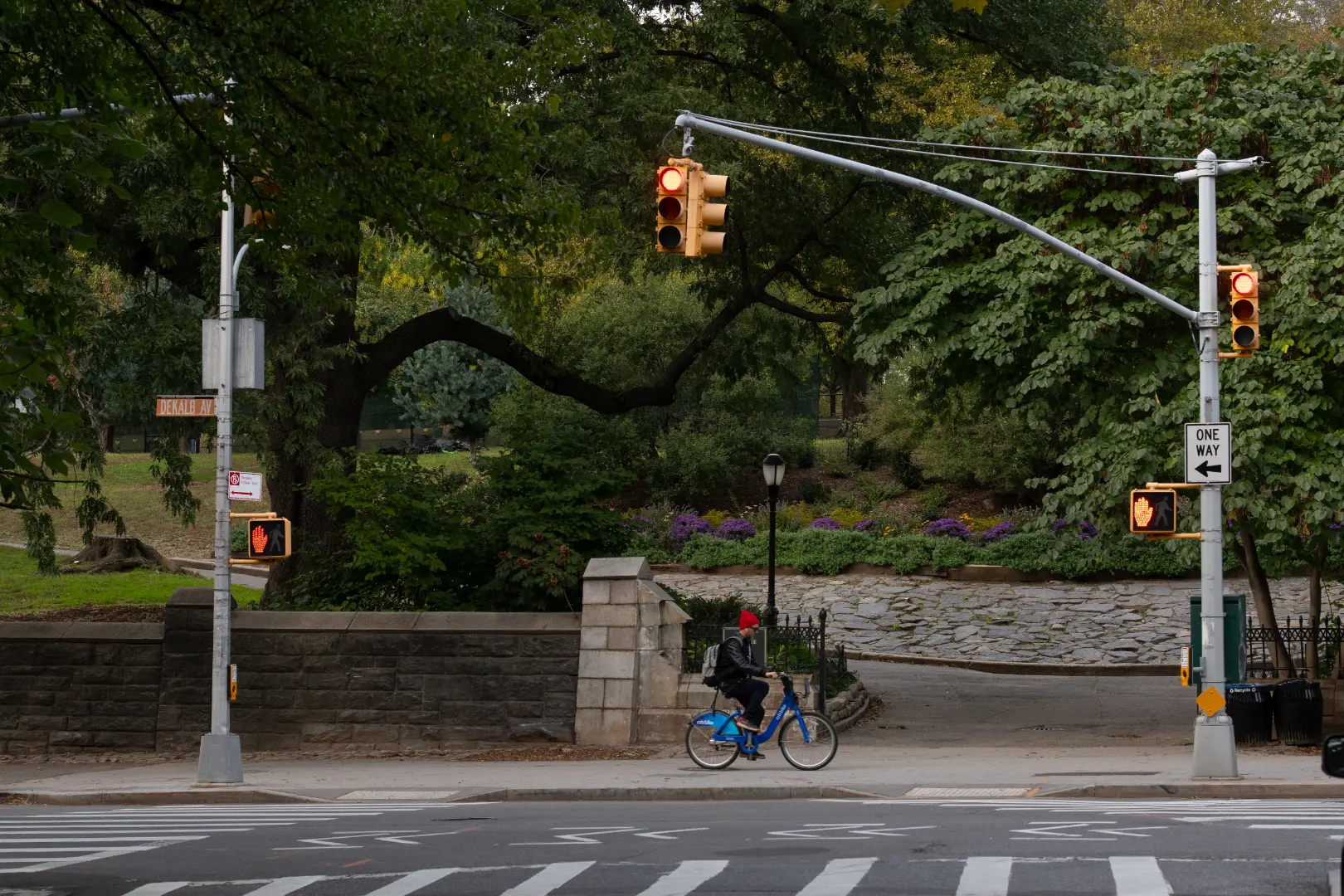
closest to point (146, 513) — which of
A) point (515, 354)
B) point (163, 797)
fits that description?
point (515, 354)

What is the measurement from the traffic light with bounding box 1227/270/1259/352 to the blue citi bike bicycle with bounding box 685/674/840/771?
593 cm

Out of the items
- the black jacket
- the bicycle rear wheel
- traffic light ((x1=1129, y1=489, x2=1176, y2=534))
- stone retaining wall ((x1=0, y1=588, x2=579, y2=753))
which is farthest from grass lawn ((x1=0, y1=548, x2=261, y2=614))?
traffic light ((x1=1129, y1=489, x2=1176, y2=534))

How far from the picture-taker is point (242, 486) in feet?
53.5

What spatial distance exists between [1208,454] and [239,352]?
10.3m

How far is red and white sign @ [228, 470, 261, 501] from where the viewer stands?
16219 millimetres

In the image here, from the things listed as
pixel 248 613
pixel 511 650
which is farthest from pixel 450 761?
pixel 248 613

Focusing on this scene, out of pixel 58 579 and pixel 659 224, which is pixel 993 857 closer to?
pixel 659 224

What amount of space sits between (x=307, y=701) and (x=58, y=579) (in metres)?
15.4

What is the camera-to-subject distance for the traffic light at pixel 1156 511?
1595 cm

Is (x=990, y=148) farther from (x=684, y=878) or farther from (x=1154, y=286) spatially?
(x=684, y=878)

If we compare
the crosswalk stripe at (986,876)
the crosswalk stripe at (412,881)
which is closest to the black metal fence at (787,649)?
the crosswalk stripe at (986,876)

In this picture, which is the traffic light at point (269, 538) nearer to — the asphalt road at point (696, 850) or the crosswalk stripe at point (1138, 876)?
the asphalt road at point (696, 850)

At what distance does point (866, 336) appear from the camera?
20.5 m

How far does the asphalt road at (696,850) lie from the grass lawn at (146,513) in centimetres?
2403
